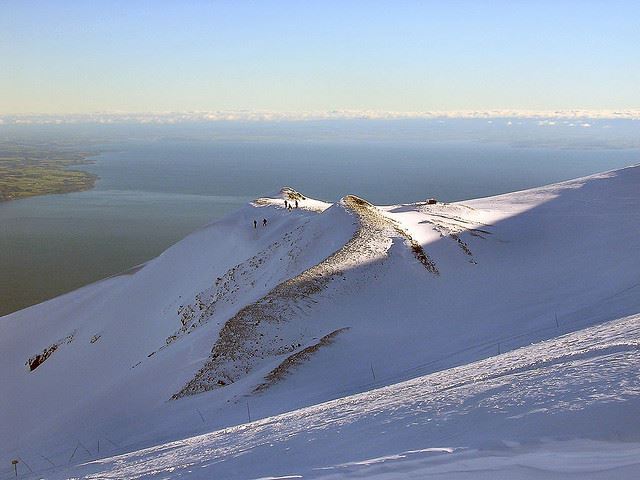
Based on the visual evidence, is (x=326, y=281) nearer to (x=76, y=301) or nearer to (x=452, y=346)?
(x=452, y=346)

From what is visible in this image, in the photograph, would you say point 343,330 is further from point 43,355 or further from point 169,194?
point 169,194

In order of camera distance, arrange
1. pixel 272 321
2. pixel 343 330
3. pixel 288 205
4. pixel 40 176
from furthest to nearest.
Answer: pixel 40 176
pixel 288 205
pixel 272 321
pixel 343 330

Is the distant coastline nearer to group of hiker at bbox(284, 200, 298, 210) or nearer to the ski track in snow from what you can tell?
group of hiker at bbox(284, 200, 298, 210)

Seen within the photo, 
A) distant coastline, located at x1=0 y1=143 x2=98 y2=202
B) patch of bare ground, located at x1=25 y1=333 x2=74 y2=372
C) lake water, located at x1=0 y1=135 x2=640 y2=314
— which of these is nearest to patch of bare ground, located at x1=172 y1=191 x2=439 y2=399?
patch of bare ground, located at x1=25 y1=333 x2=74 y2=372

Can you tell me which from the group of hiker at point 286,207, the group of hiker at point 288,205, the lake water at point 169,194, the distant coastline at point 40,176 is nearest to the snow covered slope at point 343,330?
the group of hiker at point 286,207

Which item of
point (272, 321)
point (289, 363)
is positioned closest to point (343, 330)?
point (272, 321)

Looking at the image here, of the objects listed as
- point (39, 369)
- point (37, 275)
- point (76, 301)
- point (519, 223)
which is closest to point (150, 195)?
point (37, 275)

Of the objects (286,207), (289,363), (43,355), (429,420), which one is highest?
(429,420)
